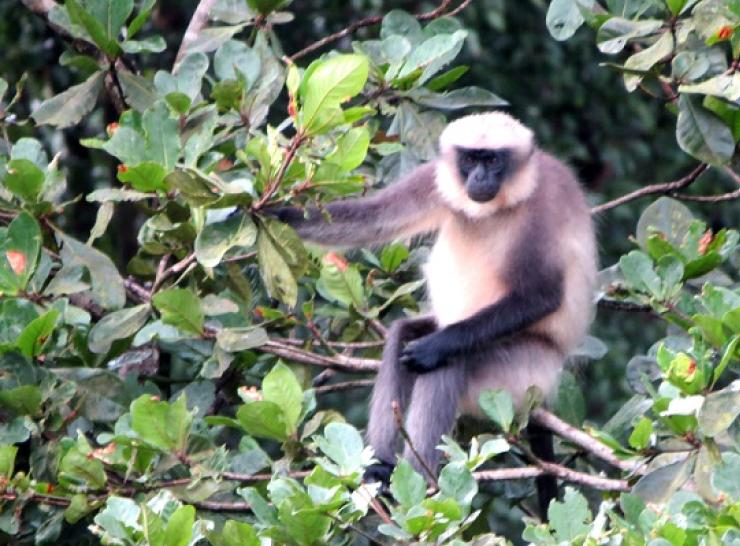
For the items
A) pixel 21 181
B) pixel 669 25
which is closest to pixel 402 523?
pixel 21 181

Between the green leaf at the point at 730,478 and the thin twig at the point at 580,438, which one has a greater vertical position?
the green leaf at the point at 730,478

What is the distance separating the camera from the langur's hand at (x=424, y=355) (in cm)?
421

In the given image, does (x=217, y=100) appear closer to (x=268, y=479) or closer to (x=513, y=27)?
(x=268, y=479)

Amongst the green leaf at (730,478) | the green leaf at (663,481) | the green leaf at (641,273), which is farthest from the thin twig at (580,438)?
the green leaf at (730,478)

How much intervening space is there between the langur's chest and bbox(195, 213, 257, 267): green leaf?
1.29 meters

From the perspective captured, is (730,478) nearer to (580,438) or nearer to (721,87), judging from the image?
(580,438)

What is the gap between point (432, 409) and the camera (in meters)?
4.13

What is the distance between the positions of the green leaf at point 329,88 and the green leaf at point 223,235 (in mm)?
291

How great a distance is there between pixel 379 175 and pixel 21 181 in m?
1.26

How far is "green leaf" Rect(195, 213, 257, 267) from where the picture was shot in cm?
337

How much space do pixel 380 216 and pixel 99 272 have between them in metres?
1.17

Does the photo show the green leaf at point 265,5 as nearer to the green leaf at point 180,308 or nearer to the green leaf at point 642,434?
the green leaf at point 180,308

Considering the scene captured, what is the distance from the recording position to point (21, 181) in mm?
3557

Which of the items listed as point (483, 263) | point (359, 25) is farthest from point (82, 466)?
point (483, 263)
